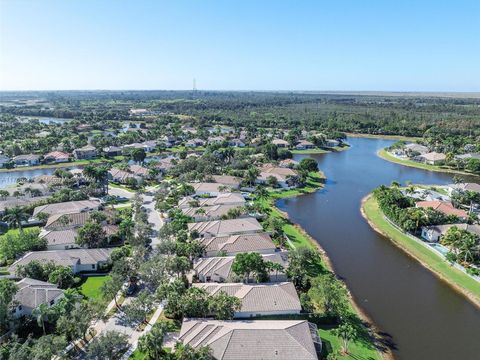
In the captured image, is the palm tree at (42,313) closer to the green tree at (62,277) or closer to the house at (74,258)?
the green tree at (62,277)

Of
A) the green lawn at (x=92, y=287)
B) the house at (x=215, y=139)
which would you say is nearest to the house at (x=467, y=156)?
the house at (x=215, y=139)

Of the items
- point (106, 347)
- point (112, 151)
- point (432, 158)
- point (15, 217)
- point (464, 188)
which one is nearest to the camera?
point (106, 347)

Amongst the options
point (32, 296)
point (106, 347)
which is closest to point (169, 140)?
point (32, 296)

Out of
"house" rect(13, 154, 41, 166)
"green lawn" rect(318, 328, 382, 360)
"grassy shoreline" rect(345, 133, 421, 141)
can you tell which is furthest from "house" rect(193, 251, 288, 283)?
"grassy shoreline" rect(345, 133, 421, 141)

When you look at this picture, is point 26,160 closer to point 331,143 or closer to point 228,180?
point 228,180

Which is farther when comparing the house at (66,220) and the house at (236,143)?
the house at (236,143)
